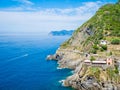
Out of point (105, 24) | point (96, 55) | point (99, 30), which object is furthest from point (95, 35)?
point (96, 55)

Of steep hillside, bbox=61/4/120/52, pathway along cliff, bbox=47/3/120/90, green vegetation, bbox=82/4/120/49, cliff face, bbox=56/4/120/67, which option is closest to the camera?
pathway along cliff, bbox=47/3/120/90

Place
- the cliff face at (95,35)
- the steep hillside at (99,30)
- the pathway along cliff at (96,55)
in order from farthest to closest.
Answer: the steep hillside at (99,30)
the cliff face at (95,35)
the pathway along cliff at (96,55)

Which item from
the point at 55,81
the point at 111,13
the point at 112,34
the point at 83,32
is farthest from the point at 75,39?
the point at 55,81

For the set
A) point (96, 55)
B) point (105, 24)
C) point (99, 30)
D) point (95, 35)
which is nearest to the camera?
point (96, 55)

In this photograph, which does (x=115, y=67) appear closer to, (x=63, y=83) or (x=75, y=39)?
(x=63, y=83)

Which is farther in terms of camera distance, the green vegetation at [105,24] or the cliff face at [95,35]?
the green vegetation at [105,24]

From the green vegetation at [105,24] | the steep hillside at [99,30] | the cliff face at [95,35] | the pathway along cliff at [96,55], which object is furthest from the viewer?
the steep hillside at [99,30]

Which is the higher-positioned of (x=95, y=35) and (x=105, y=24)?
(x=105, y=24)

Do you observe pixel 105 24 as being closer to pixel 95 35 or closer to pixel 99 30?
pixel 99 30
